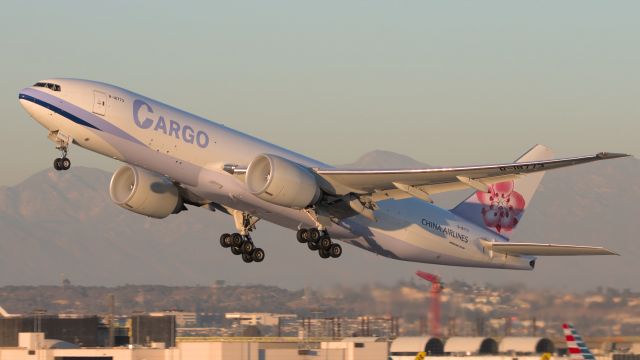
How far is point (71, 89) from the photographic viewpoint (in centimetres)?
4206

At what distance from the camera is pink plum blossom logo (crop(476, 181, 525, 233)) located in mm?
53062

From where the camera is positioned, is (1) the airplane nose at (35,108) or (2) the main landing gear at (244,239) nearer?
(1) the airplane nose at (35,108)

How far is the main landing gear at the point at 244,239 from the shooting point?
156 ft

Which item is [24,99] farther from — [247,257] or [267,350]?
[267,350]

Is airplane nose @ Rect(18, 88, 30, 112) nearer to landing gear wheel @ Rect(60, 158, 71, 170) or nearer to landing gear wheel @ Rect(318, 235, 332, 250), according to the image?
landing gear wheel @ Rect(60, 158, 71, 170)

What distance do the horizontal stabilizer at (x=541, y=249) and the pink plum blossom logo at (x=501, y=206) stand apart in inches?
104

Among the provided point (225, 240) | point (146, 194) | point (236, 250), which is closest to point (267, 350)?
point (236, 250)

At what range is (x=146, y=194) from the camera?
46875 mm

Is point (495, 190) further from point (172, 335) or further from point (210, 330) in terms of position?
point (210, 330)

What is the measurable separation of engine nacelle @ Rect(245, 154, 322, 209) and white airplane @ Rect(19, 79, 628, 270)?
0.04m

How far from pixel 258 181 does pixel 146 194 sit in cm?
630

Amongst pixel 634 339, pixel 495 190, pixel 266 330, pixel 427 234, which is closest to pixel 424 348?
pixel 634 339

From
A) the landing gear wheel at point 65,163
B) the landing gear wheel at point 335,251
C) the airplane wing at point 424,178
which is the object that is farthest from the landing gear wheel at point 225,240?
the landing gear wheel at point 65,163

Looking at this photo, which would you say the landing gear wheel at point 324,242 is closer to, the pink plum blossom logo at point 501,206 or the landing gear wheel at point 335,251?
the landing gear wheel at point 335,251
